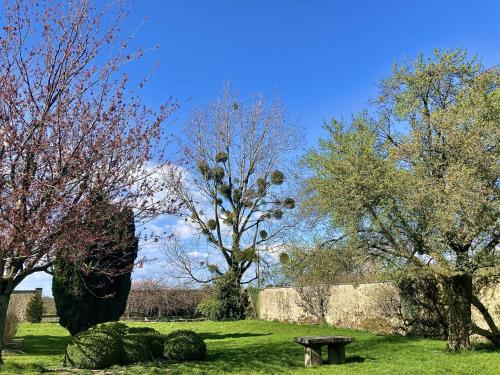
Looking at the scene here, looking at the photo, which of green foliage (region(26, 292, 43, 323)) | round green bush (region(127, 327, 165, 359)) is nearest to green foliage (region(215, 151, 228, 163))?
green foliage (region(26, 292, 43, 323))

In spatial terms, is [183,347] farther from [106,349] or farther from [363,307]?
[363,307]

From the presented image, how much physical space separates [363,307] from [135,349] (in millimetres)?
10257

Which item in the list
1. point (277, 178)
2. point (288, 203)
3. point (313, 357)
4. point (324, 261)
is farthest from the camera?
point (277, 178)

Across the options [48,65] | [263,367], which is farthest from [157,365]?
[48,65]

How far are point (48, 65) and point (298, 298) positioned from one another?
57.7 feet

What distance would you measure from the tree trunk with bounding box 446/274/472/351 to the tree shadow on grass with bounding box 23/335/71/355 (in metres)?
10.3

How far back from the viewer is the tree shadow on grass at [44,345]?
12742 millimetres

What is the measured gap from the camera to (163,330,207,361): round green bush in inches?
415

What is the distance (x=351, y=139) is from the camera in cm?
1169

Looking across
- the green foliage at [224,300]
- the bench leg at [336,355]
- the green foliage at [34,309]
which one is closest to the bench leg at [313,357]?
the bench leg at [336,355]

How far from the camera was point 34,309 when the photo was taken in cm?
2722

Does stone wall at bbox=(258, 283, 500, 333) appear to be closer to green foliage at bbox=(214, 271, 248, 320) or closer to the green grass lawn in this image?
the green grass lawn

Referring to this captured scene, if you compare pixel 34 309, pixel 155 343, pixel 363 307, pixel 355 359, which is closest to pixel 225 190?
pixel 363 307

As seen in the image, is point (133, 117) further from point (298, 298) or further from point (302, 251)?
point (298, 298)
